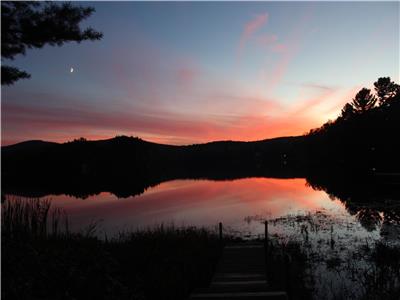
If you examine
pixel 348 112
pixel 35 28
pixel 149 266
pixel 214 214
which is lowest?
pixel 214 214

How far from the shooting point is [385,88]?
98250 millimetres

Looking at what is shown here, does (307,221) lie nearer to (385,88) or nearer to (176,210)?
(176,210)

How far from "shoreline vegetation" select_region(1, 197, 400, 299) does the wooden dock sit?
0.57 m

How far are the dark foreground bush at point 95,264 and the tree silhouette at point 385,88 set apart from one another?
313ft

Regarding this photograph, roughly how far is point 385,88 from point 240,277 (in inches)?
3947

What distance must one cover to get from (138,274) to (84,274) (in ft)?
10.5

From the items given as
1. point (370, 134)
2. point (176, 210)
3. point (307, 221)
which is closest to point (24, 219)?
point (307, 221)

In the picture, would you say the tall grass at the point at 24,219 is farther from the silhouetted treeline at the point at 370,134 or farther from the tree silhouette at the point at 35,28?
the silhouetted treeline at the point at 370,134

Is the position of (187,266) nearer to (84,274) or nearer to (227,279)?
(227,279)

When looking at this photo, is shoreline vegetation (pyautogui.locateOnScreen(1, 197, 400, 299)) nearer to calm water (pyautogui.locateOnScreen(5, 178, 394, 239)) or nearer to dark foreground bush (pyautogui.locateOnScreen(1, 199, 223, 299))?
dark foreground bush (pyautogui.locateOnScreen(1, 199, 223, 299))

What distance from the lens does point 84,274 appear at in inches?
332

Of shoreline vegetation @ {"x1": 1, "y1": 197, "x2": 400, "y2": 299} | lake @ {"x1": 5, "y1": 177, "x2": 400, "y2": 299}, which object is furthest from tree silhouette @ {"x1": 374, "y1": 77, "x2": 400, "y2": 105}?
shoreline vegetation @ {"x1": 1, "y1": 197, "x2": 400, "y2": 299}

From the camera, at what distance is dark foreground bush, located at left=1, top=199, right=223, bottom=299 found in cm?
749

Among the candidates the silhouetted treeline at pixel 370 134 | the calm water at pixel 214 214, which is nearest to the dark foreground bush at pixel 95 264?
the calm water at pixel 214 214
